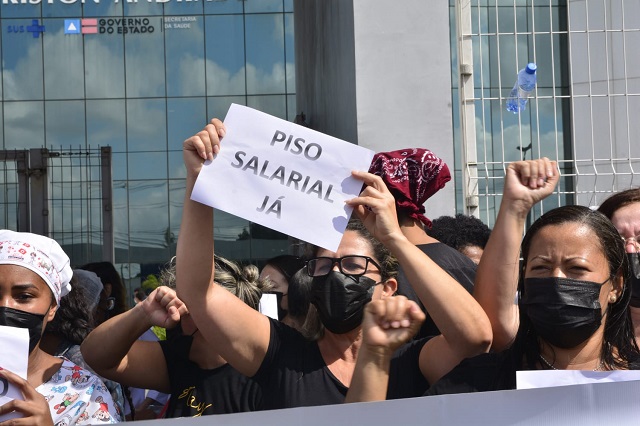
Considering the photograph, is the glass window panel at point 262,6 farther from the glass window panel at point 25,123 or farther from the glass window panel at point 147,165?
the glass window panel at point 25,123

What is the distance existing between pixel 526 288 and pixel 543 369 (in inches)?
8.8

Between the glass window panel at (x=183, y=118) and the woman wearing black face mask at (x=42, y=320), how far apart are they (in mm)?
20230

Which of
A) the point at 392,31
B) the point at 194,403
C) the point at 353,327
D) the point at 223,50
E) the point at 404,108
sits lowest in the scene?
the point at 194,403

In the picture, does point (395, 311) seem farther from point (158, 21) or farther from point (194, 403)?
point (158, 21)

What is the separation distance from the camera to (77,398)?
2.87m

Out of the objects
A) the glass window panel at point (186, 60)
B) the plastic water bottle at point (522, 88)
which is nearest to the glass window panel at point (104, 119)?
the glass window panel at point (186, 60)

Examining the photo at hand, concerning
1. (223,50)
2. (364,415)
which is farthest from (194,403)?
(223,50)

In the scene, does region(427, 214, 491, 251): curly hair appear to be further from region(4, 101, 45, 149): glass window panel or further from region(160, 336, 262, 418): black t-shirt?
region(4, 101, 45, 149): glass window panel

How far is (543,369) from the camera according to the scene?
2.57 meters

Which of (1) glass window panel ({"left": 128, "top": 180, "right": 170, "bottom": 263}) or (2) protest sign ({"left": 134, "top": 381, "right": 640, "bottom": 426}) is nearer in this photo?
(2) protest sign ({"left": 134, "top": 381, "right": 640, "bottom": 426})

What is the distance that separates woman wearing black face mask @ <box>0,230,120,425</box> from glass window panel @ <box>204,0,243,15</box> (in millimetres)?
20632

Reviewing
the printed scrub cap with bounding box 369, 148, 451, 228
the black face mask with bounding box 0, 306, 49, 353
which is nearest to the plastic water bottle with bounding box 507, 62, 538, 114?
the printed scrub cap with bounding box 369, 148, 451, 228

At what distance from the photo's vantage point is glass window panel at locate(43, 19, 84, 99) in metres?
22.8

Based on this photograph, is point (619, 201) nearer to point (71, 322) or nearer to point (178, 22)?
point (71, 322)
